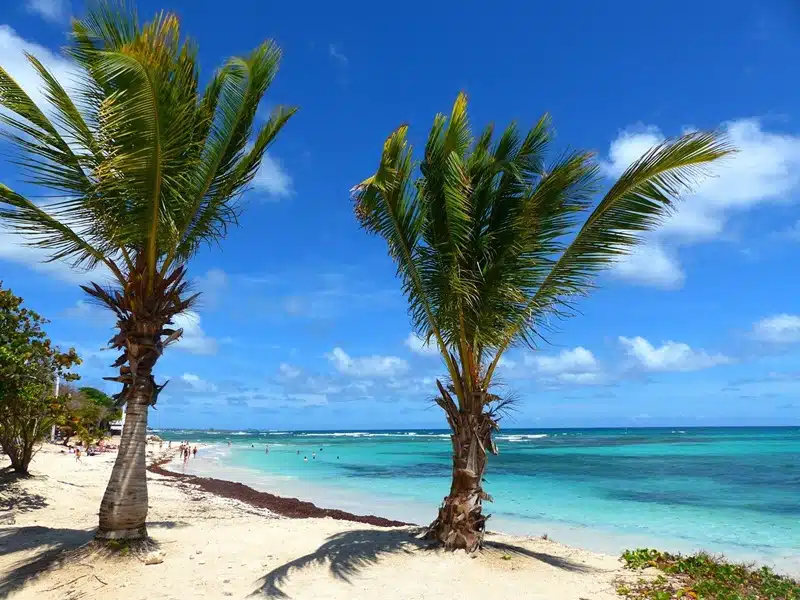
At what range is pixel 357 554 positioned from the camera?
22.7ft

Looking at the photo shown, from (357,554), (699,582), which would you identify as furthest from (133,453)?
(699,582)

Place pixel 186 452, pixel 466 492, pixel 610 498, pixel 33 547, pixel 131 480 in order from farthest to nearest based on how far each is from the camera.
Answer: pixel 186 452 → pixel 610 498 → pixel 466 492 → pixel 33 547 → pixel 131 480

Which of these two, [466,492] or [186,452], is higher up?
[466,492]

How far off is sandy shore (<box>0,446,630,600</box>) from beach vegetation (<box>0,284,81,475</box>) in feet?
8.61

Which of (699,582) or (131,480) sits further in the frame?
(131,480)

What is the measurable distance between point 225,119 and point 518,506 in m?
15.8

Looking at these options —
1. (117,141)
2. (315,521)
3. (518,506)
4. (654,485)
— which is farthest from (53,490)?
(654,485)

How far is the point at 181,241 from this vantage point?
741 centimetres

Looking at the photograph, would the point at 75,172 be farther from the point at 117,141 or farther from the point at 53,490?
the point at 53,490

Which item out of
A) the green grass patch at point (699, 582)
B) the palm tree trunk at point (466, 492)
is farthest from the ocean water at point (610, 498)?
the palm tree trunk at point (466, 492)

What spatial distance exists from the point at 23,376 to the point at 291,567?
6493 millimetres

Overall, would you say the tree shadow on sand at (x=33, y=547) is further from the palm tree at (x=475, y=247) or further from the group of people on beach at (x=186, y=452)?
the group of people on beach at (x=186, y=452)

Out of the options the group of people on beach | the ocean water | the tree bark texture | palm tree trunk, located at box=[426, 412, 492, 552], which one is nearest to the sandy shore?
palm tree trunk, located at box=[426, 412, 492, 552]

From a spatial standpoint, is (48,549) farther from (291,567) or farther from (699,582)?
(699,582)
